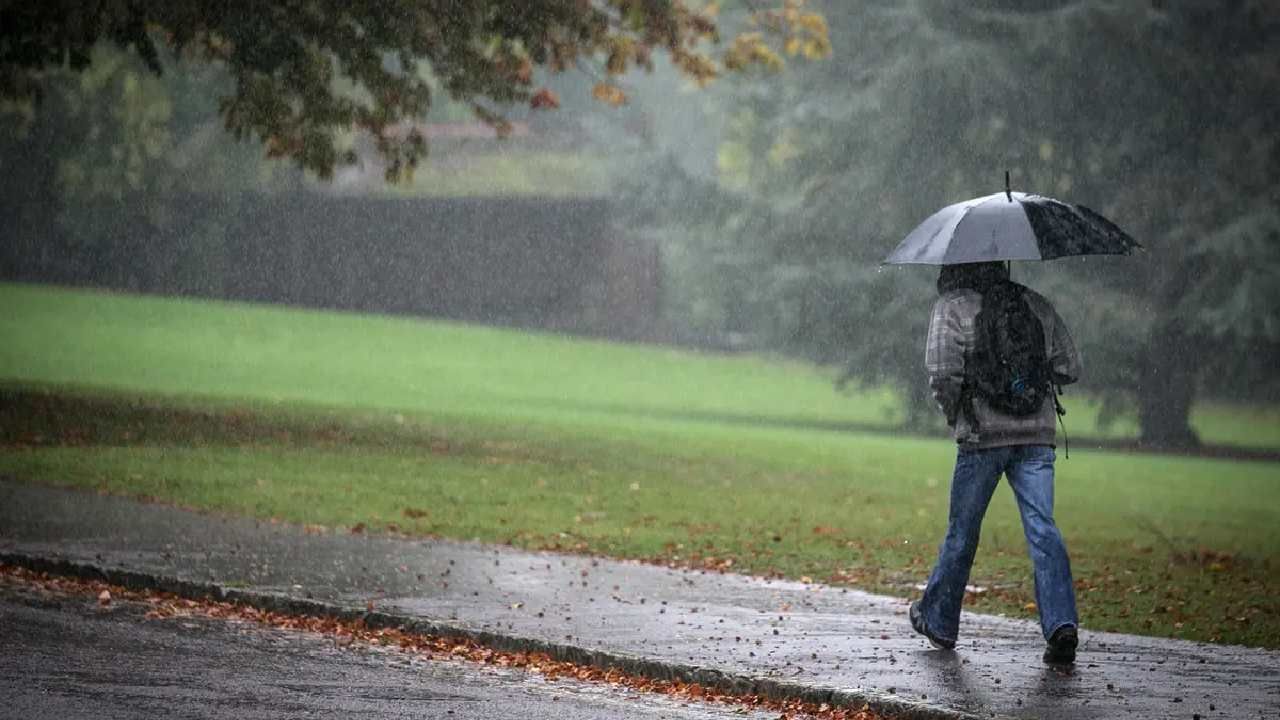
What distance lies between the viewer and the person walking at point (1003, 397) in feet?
28.6

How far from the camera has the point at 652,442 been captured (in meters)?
25.4

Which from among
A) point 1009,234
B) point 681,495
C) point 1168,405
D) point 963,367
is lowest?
point 681,495

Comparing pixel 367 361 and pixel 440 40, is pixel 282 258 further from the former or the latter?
pixel 440 40

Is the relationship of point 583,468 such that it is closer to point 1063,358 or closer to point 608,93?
point 608,93

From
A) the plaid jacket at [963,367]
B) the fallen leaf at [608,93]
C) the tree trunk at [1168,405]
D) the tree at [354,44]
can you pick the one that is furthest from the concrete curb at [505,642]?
the tree trunk at [1168,405]

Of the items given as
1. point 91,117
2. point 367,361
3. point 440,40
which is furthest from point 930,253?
point 91,117

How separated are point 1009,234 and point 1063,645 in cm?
193

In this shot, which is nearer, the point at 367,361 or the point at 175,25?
the point at 175,25

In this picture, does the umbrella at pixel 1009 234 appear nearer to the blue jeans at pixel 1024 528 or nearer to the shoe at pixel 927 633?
the blue jeans at pixel 1024 528

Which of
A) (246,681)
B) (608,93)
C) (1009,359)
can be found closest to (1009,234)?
(1009,359)

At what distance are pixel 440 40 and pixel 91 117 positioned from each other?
1076 inches

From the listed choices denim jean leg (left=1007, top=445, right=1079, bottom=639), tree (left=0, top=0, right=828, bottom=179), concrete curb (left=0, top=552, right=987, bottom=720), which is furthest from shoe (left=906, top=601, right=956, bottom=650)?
tree (left=0, top=0, right=828, bottom=179)

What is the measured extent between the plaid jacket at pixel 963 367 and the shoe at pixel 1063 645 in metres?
0.90

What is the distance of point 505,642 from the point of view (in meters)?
9.17
